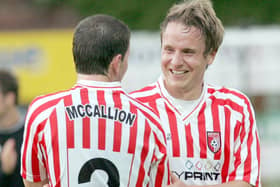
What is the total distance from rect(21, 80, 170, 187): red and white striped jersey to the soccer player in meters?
2.21

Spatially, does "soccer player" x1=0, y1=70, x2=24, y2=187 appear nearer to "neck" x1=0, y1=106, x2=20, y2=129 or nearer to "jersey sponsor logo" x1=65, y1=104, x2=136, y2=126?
"neck" x1=0, y1=106, x2=20, y2=129

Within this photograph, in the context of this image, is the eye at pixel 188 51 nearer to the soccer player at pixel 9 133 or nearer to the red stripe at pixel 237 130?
the red stripe at pixel 237 130

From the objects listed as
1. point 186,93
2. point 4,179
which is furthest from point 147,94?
point 4,179

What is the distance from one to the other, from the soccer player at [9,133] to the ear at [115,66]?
7.77 feet

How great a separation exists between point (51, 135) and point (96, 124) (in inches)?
8.9

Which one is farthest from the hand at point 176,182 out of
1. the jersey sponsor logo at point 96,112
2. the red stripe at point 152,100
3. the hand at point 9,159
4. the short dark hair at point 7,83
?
the short dark hair at point 7,83

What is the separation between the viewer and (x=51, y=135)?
3.58m

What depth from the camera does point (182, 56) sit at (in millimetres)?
4102

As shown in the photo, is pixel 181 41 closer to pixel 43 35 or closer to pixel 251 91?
pixel 251 91

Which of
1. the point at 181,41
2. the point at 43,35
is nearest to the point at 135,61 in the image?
the point at 43,35

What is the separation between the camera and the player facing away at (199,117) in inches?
162

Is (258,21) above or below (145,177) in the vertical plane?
above

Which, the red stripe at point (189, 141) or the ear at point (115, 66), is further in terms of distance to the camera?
the red stripe at point (189, 141)

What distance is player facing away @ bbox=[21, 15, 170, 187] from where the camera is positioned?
359 centimetres
